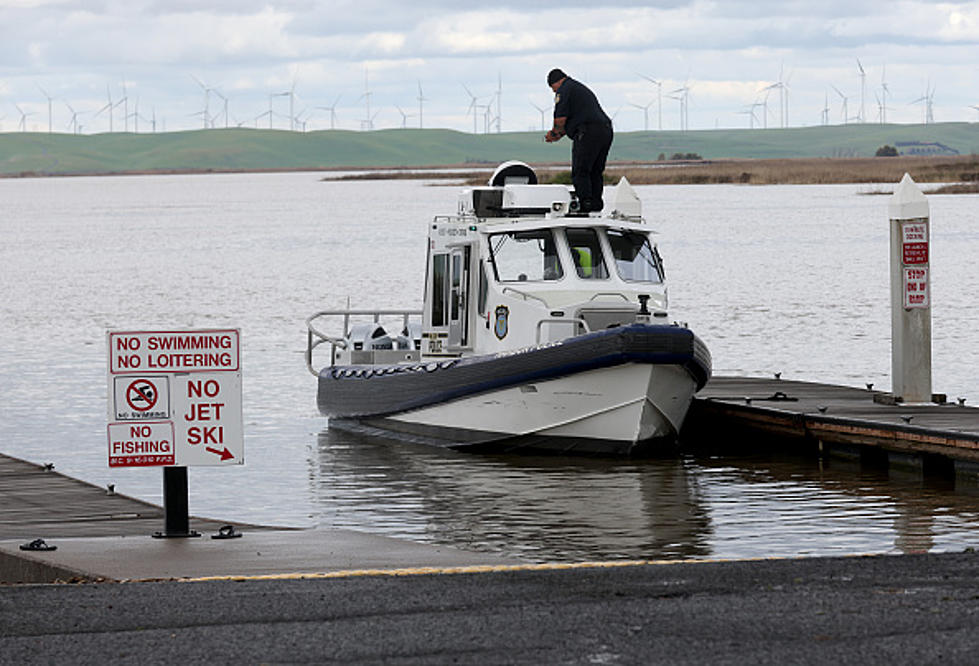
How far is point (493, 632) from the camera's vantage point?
24.2 ft

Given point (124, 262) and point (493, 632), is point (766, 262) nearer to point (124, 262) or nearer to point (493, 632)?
point (124, 262)

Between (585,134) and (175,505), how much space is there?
10.5m

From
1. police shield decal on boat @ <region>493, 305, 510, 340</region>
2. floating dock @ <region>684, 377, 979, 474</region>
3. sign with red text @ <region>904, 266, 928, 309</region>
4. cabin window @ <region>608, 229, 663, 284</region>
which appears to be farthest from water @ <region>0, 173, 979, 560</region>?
cabin window @ <region>608, 229, 663, 284</region>

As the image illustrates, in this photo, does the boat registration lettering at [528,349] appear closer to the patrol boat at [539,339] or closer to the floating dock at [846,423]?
the patrol boat at [539,339]

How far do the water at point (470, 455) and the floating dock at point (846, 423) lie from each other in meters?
0.31

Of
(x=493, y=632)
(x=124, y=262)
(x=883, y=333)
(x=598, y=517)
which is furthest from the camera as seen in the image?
(x=124, y=262)

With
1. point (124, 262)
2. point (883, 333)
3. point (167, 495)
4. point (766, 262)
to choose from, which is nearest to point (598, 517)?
point (167, 495)

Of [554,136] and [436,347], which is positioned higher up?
[554,136]

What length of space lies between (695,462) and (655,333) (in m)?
1.94

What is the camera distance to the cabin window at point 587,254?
64.0 feet

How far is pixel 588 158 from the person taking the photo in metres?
20.2

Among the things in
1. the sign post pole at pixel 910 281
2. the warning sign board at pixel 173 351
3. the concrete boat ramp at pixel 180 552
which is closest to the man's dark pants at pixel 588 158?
the sign post pole at pixel 910 281

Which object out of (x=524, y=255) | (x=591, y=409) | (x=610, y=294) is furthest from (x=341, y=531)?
(x=524, y=255)

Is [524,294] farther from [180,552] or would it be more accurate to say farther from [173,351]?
[180,552]
